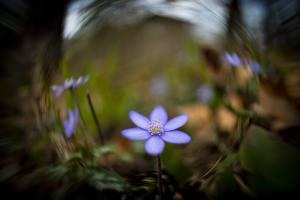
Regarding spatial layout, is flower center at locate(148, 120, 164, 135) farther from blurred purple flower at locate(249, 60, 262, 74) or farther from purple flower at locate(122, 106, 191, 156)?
blurred purple flower at locate(249, 60, 262, 74)

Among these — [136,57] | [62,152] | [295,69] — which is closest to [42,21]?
[62,152]

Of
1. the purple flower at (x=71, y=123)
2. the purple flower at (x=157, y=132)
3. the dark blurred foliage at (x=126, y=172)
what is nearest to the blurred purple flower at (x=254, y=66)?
the dark blurred foliage at (x=126, y=172)

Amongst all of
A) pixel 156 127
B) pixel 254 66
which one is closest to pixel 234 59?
pixel 254 66

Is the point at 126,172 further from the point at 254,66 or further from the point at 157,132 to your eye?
the point at 254,66

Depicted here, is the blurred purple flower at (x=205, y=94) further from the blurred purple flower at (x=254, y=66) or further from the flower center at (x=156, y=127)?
the flower center at (x=156, y=127)

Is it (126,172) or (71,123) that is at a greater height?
(71,123)

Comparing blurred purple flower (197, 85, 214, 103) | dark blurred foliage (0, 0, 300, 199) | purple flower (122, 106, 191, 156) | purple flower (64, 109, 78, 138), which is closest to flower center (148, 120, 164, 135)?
purple flower (122, 106, 191, 156)
